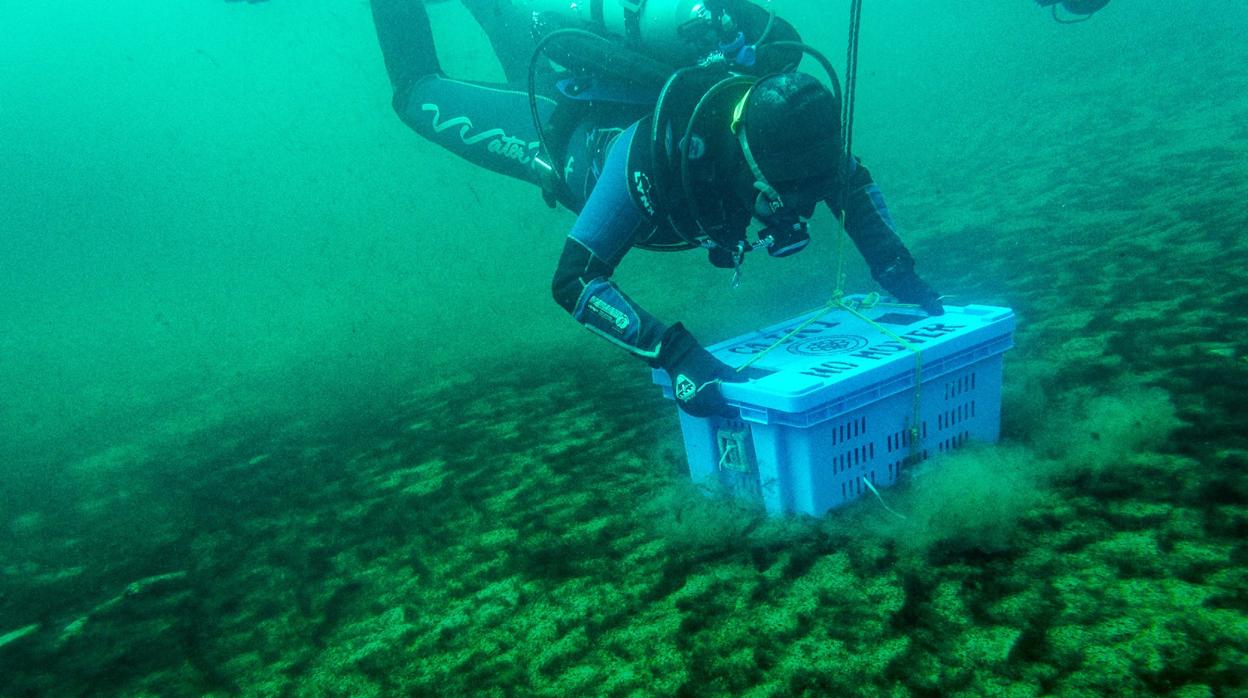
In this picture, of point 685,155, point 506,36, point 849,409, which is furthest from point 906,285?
point 506,36

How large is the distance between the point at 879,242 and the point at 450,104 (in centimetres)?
309

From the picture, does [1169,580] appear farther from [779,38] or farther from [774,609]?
[779,38]

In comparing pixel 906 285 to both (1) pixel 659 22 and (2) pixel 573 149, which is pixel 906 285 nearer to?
(1) pixel 659 22

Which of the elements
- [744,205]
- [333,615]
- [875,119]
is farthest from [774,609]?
[875,119]

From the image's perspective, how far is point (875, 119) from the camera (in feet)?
53.3

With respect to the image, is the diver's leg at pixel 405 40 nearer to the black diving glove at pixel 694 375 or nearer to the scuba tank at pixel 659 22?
the scuba tank at pixel 659 22

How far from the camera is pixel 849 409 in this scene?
2410mm

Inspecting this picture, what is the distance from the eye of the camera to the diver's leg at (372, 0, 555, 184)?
15.5 feet

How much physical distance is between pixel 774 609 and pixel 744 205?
147cm

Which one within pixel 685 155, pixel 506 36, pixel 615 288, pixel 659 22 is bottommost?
pixel 615 288

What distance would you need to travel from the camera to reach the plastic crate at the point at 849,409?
2.40m

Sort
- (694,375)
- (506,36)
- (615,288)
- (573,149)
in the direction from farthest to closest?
(506,36) → (573,149) → (615,288) → (694,375)

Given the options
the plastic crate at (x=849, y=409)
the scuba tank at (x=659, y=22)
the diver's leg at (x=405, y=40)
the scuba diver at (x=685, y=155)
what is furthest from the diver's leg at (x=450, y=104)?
the plastic crate at (x=849, y=409)

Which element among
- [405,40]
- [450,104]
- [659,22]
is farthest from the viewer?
[405,40]
